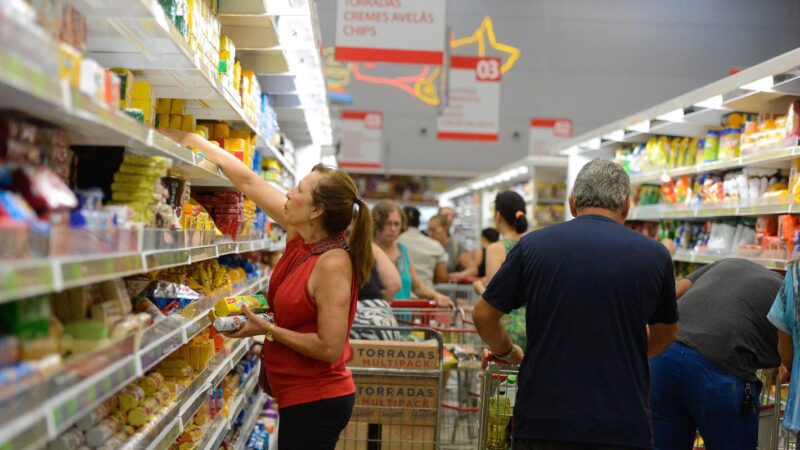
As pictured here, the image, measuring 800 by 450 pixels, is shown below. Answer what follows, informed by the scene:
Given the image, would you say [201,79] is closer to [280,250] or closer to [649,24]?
[280,250]

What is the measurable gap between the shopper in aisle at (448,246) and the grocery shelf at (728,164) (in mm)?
3308

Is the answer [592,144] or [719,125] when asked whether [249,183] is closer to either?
[719,125]

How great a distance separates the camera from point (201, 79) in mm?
2801

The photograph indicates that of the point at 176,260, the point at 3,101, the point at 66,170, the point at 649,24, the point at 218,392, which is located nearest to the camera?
the point at 3,101

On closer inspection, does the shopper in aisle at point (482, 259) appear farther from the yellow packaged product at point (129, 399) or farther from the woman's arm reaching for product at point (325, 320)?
the yellow packaged product at point (129, 399)

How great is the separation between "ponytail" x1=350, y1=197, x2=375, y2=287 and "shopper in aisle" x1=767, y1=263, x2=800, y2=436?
149cm

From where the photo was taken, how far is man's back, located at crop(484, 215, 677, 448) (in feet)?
8.25

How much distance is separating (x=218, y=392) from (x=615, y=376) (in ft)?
6.45

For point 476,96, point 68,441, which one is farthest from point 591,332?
point 476,96

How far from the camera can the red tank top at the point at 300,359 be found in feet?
9.18

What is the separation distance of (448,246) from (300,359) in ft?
26.6

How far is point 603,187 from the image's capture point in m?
2.69

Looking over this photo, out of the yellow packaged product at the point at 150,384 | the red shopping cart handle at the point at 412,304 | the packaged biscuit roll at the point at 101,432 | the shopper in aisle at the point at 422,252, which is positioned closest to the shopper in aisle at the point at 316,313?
the yellow packaged product at the point at 150,384

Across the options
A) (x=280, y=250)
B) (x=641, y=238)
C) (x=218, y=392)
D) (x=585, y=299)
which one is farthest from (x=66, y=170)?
(x=280, y=250)
